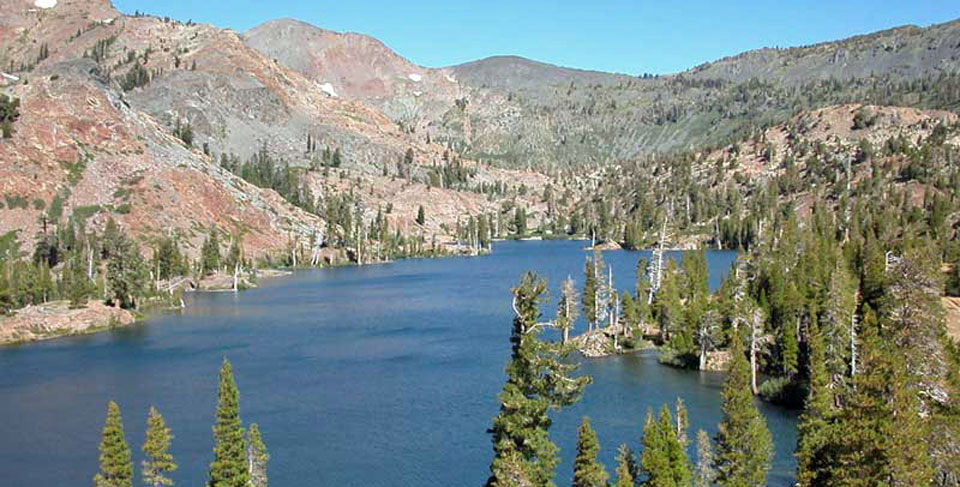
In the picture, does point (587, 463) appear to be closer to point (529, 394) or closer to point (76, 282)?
point (529, 394)

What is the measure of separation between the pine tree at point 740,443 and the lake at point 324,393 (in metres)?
9.97

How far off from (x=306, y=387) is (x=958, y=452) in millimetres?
59248

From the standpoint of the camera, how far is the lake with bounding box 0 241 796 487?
6456cm

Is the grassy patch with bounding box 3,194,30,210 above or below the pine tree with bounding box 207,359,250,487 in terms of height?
above

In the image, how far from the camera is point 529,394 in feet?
141

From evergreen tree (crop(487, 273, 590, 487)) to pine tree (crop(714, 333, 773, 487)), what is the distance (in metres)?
12.2

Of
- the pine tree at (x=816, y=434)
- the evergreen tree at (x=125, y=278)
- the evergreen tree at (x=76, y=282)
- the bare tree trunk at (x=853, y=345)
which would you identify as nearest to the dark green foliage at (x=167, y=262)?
the evergreen tree at (x=76, y=282)

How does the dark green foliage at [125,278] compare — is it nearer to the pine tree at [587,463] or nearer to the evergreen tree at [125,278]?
the evergreen tree at [125,278]

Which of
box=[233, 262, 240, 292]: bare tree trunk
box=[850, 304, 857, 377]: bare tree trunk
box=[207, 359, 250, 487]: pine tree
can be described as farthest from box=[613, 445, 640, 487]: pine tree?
box=[233, 262, 240, 292]: bare tree trunk

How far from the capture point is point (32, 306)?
127375mm

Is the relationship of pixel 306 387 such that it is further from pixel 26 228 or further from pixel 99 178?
pixel 99 178

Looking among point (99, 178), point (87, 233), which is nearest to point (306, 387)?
point (87, 233)

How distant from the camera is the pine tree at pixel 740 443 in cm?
4978

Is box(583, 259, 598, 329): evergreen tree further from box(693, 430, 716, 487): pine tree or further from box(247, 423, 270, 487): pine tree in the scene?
box(247, 423, 270, 487): pine tree
